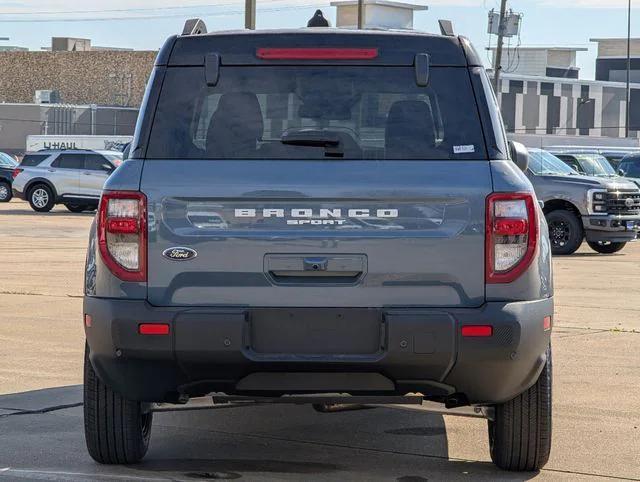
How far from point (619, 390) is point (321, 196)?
3.93 m

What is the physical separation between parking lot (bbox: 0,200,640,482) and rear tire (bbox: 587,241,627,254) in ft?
41.1

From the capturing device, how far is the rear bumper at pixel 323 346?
5.65 metres

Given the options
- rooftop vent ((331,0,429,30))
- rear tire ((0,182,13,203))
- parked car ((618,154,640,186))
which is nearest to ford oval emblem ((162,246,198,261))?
parked car ((618,154,640,186))

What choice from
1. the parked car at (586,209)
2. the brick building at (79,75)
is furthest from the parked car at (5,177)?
the brick building at (79,75)

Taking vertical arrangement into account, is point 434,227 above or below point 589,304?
above

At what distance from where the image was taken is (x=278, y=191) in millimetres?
5734

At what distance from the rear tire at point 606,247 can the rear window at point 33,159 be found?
1687cm

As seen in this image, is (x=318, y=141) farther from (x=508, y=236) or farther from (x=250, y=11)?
(x=250, y=11)

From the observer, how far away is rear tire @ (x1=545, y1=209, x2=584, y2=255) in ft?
74.3

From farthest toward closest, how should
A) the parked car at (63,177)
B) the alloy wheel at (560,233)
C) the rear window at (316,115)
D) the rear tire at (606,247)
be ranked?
the parked car at (63,177)
the rear tire at (606,247)
the alloy wheel at (560,233)
the rear window at (316,115)

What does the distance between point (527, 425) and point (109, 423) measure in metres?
1.93

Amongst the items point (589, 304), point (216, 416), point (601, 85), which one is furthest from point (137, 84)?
point (216, 416)

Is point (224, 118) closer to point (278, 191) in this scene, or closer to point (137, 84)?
point (278, 191)

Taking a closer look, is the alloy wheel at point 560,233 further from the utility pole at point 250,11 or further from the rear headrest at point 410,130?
the rear headrest at point 410,130
